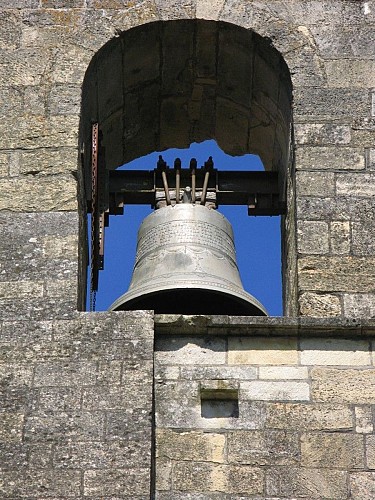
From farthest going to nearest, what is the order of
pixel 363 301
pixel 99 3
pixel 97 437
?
pixel 99 3 < pixel 363 301 < pixel 97 437

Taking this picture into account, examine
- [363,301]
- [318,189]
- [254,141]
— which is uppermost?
[254,141]

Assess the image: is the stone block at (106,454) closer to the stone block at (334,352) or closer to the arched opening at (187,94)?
the stone block at (334,352)

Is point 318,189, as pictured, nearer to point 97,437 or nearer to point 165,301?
point 165,301

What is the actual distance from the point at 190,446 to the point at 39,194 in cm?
161

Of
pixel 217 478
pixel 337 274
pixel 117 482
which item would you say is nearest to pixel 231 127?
pixel 337 274

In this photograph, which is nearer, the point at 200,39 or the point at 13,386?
the point at 13,386

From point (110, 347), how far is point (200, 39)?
2.18m

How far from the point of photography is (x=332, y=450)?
24.1 ft

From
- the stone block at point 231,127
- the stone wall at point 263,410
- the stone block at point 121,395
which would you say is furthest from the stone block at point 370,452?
the stone block at point 231,127

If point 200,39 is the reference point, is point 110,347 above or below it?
Answer: below

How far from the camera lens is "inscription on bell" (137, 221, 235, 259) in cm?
841

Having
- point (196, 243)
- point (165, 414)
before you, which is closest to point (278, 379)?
point (165, 414)

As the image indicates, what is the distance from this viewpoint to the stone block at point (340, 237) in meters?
8.12

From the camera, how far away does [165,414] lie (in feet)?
24.5
